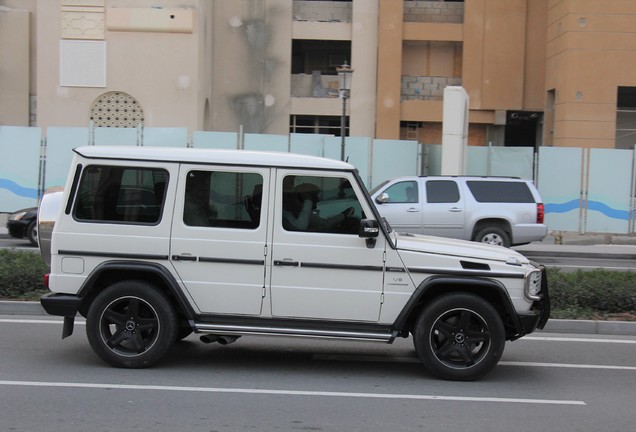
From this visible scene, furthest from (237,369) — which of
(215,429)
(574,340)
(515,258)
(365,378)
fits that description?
(574,340)

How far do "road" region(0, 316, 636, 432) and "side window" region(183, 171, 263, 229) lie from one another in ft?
4.80

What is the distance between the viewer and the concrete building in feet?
85.5

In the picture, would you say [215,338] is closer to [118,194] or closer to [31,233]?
[118,194]

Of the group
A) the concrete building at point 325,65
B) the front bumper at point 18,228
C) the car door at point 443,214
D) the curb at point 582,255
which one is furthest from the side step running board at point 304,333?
the concrete building at point 325,65

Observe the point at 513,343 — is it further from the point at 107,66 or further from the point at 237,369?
the point at 107,66

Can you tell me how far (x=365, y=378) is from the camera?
23.2 ft

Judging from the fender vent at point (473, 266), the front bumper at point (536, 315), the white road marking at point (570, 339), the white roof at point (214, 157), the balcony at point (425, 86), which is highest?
the balcony at point (425, 86)

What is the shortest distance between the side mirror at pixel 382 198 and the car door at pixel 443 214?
101cm

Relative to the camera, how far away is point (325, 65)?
107 ft

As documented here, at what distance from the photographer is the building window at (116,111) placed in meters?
26.4

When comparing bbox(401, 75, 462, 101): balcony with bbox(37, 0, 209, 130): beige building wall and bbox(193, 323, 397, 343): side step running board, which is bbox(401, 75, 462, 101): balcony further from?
bbox(193, 323, 397, 343): side step running board

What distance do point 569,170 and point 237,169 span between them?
18584 mm

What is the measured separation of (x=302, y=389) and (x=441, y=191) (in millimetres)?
11279

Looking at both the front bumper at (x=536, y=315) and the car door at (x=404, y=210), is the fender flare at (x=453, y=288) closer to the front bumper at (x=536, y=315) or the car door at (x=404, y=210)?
the front bumper at (x=536, y=315)
